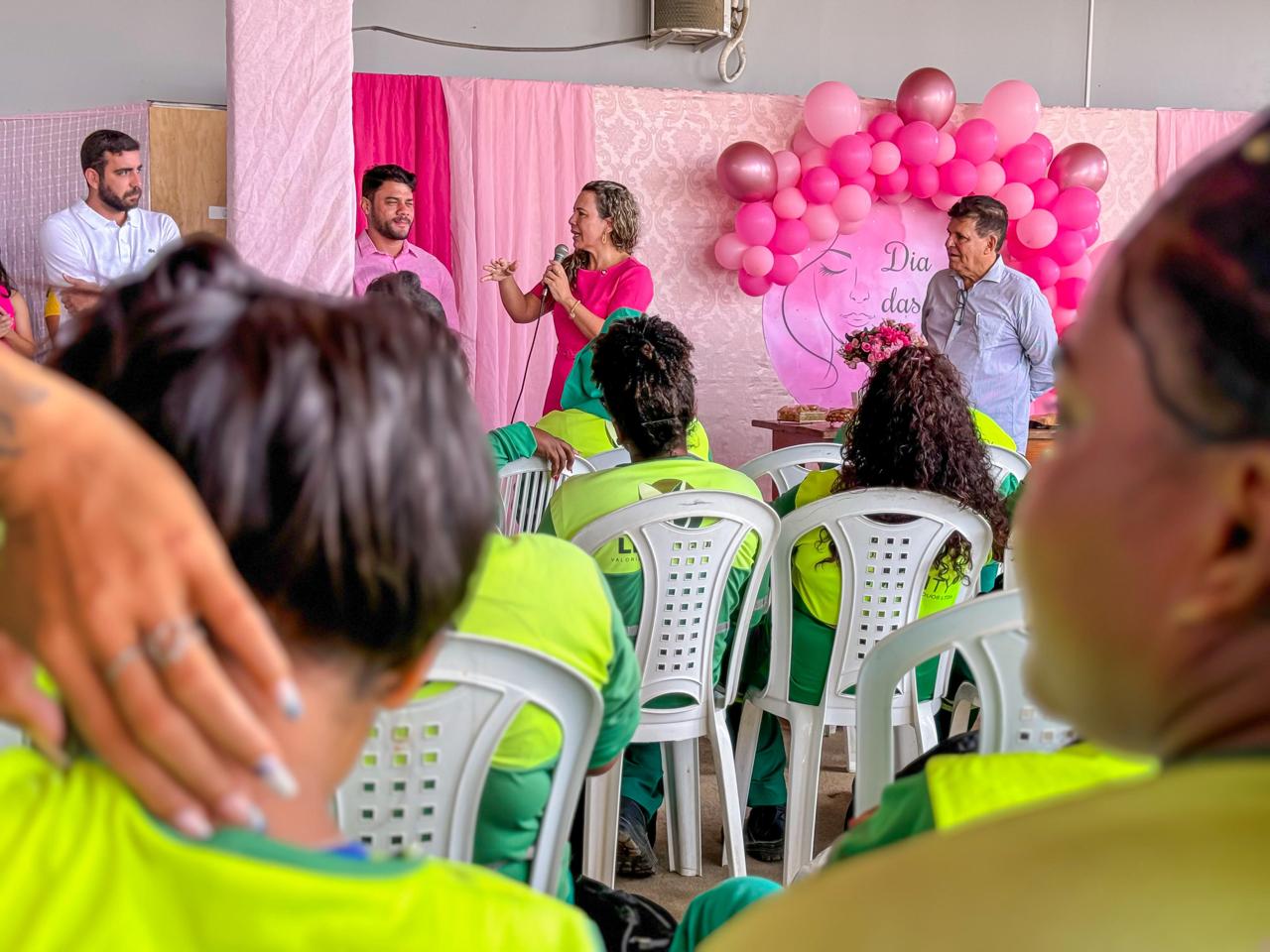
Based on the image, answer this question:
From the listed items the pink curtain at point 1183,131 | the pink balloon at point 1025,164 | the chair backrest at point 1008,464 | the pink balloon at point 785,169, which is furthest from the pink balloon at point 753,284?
the chair backrest at point 1008,464

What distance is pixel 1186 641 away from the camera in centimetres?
40

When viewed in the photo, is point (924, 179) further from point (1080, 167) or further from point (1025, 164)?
point (1080, 167)

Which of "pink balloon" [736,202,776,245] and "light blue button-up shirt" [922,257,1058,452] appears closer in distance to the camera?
"light blue button-up shirt" [922,257,1058,452]

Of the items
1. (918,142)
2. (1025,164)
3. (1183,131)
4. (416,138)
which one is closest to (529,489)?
(416,138)

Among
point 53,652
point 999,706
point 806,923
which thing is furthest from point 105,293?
point 999,706

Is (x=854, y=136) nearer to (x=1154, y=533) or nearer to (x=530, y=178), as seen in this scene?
(x=530, y=178)

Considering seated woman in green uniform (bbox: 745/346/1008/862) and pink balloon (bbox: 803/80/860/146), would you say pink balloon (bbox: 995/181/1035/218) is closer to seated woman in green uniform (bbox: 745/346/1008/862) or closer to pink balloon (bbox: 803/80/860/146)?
pink balloon (bbox: 803/80/860/146)

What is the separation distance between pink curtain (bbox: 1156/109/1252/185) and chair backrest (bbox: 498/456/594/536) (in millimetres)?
5118

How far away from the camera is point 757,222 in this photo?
6.14m

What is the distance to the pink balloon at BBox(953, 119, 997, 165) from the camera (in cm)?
611

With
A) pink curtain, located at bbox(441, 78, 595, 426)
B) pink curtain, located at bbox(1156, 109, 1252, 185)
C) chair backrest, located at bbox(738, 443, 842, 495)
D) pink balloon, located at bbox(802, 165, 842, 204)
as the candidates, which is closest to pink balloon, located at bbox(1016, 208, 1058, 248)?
pink balloon, located at bbox(802, 165, 842, 204)

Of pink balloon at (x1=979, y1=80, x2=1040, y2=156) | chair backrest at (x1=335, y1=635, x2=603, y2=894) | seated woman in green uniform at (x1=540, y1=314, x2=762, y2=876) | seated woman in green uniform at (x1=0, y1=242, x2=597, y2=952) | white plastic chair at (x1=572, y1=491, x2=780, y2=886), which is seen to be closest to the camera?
seated woman in green uniform at (x1=0, y1=242, x2=597, y2=952)

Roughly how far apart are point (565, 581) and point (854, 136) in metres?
5.15

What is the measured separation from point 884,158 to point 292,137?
3.97 m
